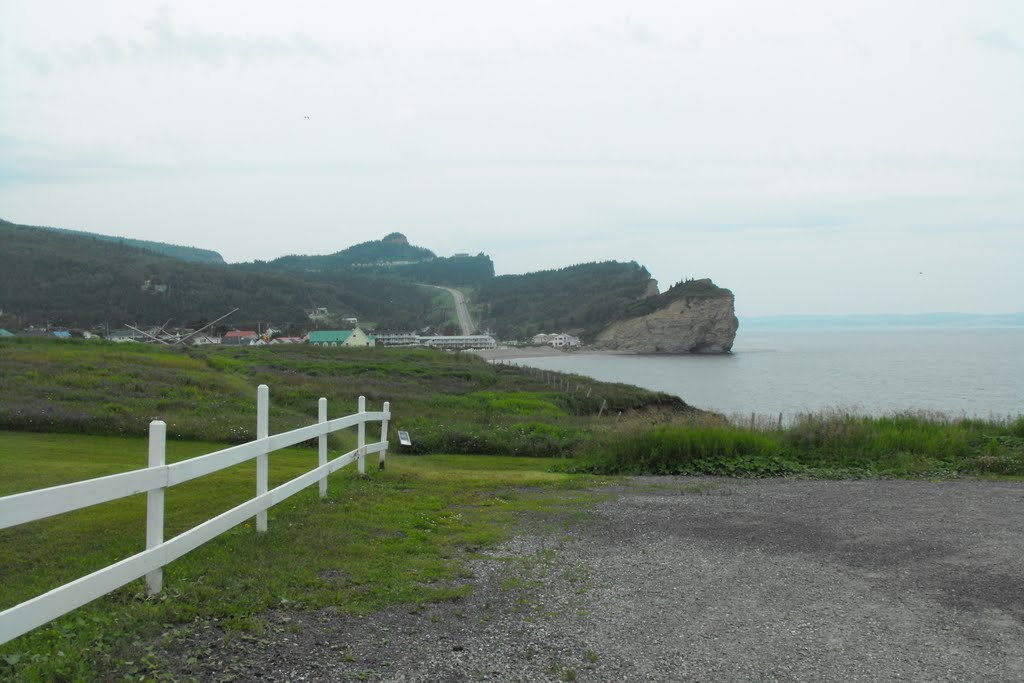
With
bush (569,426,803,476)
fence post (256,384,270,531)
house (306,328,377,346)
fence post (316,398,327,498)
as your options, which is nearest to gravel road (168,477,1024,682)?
fence post (256,384,270,531)

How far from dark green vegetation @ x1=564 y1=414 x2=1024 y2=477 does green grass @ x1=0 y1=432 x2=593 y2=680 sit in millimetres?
3078

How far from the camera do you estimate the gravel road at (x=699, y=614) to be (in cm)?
481

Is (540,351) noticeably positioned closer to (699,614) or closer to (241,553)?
(241,553)

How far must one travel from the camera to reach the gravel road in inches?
189

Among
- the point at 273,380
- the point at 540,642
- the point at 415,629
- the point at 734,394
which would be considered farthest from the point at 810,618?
the point at 734,394

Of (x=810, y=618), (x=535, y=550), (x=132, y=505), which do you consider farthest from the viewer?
(x=132, y=505)

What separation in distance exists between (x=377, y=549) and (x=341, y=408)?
18.6 m

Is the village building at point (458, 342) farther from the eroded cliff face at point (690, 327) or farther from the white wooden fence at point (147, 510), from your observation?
the white wooden fence at point (147, 510)

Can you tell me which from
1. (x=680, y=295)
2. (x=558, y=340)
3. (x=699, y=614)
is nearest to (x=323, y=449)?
(x=699, y=614)

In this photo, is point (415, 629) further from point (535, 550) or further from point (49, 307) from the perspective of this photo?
point (49, 307)

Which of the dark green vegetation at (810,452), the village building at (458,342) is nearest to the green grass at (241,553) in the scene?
the dark green vegetation at (810,452)

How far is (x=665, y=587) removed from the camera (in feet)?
21.5

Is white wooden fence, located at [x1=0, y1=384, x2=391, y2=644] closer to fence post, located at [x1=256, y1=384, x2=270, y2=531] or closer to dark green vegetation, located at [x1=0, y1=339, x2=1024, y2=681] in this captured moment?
fence post, located at [x1=256, y1=384, x2=270, y2=531]

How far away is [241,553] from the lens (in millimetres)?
6980
